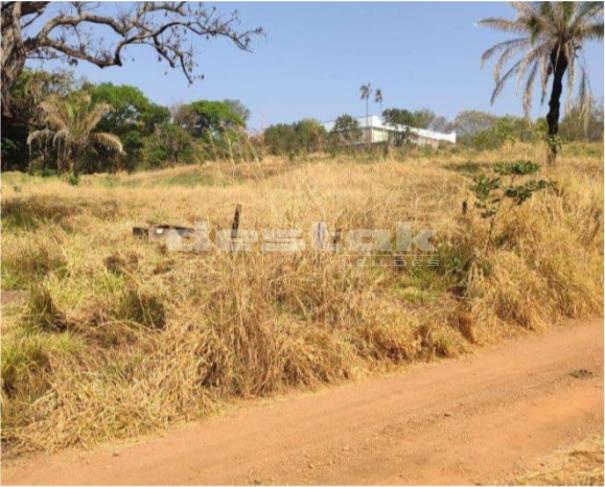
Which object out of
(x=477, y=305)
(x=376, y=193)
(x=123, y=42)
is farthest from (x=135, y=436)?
(x=123, y=42)

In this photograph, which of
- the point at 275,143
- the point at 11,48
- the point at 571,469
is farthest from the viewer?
the point at 11,48

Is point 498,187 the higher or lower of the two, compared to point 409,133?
lower

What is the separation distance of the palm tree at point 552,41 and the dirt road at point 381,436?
49.7 feet

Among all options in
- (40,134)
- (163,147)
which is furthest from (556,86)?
(40,134)

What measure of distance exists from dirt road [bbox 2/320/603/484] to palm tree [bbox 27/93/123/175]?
974 inches

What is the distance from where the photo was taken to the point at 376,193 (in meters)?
6.34

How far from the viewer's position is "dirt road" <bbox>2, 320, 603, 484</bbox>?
110 inches

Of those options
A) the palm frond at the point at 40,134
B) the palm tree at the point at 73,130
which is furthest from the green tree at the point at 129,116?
the palm frond at the point at 40,134

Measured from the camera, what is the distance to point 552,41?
17328mm

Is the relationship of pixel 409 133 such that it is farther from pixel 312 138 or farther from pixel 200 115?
pixel 312 138

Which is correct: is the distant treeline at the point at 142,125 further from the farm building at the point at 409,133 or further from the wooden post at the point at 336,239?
the wooden post at the point at 336,239

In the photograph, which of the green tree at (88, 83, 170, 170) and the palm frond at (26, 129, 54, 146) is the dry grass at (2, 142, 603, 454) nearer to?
the palm frond at (26, 129, 54, 146)

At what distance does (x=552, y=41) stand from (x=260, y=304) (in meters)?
16.9

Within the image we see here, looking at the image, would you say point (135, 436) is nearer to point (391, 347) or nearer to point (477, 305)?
point (391, 347)
